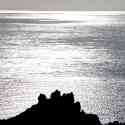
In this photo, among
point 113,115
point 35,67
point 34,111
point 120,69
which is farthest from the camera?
point 35,67

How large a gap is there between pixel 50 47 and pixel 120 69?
158ft

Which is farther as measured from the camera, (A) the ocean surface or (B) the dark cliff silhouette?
(A) the ocean surface

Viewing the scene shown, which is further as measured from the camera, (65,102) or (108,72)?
(108,72)

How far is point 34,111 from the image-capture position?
2983 centimetres

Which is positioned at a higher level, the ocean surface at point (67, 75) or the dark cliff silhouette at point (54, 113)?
the ocean surface at point (67, 75)

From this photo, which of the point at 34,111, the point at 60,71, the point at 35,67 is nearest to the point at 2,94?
the point at 60,71

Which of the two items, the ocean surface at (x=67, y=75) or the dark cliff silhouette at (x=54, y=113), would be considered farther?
the ocean surface at (x=67, y=75)

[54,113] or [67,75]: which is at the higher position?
[67,75]

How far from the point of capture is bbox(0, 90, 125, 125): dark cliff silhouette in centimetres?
2956

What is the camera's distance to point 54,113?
2964cm

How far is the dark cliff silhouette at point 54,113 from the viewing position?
97.0ft

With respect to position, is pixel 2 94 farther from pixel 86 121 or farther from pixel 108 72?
pixel 86 121

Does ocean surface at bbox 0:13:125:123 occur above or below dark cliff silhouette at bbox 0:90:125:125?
above

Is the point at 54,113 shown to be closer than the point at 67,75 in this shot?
Yes
